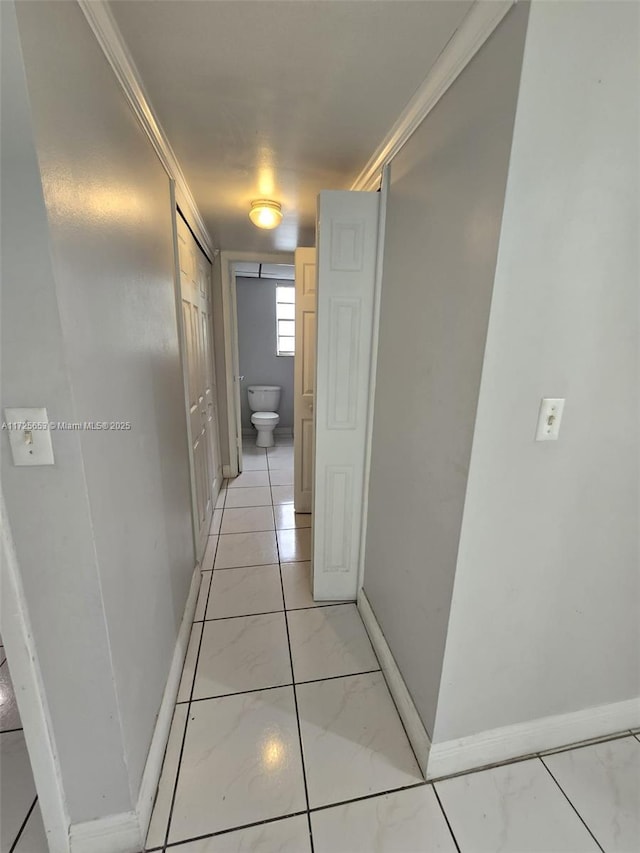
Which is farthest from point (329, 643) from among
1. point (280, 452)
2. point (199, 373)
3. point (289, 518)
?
point (280, 452)

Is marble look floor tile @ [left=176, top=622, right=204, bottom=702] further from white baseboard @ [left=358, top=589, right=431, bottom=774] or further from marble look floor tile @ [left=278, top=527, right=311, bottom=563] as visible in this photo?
white baseboard @ [left=358, top=589, right=431, bottom=774]

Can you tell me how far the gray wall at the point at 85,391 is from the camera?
0.65m

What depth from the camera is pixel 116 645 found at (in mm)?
890

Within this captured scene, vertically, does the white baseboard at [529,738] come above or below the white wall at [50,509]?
below

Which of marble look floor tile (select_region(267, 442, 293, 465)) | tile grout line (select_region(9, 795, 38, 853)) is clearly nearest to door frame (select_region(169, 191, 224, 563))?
tile grout line (select_region(9, 795, 38, 853))

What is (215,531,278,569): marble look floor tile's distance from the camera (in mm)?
2221

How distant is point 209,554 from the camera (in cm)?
229

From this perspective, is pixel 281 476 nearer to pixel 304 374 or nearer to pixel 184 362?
pixel 304 374

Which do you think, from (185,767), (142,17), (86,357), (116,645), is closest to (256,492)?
(185,767)

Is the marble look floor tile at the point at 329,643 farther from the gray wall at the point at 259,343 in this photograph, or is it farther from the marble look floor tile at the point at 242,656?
the gray wall at the point at 259,343

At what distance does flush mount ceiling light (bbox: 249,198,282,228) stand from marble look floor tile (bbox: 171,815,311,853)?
2499mm

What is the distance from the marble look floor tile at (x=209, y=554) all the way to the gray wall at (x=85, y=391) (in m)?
0.92

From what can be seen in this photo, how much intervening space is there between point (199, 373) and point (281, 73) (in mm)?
1653

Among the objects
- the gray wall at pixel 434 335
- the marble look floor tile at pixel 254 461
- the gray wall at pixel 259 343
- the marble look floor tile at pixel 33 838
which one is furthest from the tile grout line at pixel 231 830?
the gray wall at pixel 259 343
